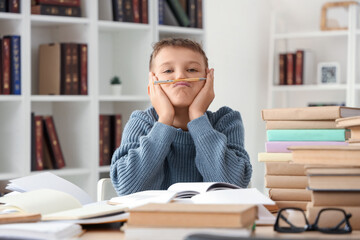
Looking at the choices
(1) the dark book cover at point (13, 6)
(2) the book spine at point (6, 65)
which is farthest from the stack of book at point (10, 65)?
(1) the dark book cover at point (13, 6)

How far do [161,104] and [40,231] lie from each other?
3.21ft

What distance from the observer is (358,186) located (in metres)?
1.10

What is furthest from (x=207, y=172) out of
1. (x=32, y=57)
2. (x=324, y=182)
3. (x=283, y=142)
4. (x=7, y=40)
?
(x=32, y=57)

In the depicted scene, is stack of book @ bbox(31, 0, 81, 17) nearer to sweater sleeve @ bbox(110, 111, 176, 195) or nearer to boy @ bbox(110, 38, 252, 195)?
boy @ bbox(110, 38, 252, 195)

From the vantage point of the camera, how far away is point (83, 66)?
3.29m

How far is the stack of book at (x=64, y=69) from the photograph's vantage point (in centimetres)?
325

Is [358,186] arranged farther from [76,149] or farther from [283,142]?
[76,149]

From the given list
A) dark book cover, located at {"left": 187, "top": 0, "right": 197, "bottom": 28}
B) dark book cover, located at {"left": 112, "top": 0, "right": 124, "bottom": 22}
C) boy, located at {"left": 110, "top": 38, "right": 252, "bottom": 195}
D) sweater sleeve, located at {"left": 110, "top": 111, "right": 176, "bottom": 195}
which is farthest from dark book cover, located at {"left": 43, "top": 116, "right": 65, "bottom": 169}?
sweater sleeve, located at {"left": 110, "top": 111, "right": 176, "bottom": 195}

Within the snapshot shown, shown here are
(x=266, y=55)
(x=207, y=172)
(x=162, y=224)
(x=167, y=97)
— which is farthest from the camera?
(x=266, y=55)

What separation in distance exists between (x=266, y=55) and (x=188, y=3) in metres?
1.18

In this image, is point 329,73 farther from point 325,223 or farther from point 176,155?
point 325,223

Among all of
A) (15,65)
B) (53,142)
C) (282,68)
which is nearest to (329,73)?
(282,68)

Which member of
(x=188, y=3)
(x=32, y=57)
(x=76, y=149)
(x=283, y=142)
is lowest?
(x=76, y=149)

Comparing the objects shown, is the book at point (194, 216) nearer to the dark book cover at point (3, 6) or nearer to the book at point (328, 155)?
the book at point (328, 155)
